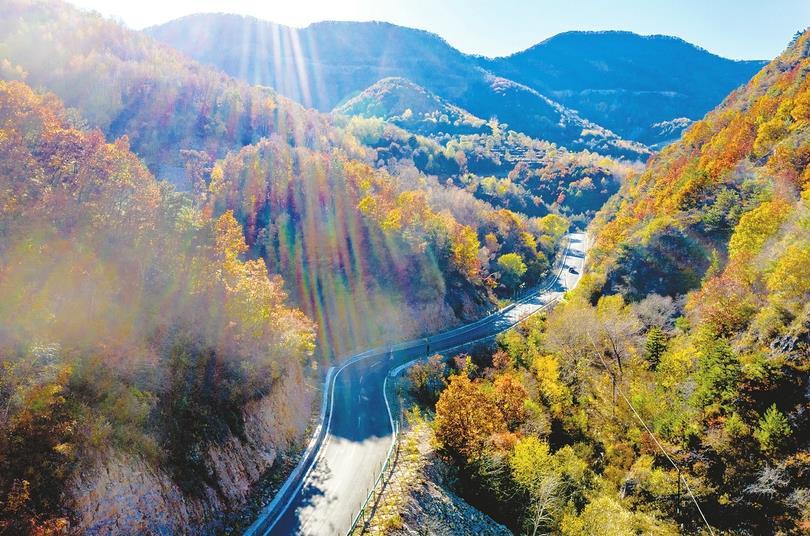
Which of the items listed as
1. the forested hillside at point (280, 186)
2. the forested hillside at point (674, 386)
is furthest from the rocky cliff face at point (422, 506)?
the forested hillside at point (280, 186)

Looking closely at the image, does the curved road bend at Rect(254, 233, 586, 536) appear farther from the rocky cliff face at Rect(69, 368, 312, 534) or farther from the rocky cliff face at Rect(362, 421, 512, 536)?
the rocky cliff face at Rect(69, 368, 312, 534)

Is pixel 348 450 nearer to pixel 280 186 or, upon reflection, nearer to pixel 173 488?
pixel 173 488

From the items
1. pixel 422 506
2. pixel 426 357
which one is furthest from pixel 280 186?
pixel 422 506

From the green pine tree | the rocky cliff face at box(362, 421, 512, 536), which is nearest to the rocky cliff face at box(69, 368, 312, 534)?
the rocky cliff face at box(362, 421, 512, 536)

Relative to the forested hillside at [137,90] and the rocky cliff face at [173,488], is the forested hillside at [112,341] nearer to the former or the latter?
the rocky cliff face at [173,488]

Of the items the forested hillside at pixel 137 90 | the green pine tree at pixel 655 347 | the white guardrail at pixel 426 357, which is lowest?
the white guardrail at pixel 426 357

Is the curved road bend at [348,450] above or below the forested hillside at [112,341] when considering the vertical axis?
below

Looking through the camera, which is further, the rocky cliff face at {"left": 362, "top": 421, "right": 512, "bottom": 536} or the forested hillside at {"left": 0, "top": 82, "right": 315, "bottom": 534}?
the rocky cliff face at {"left": 362, "top": 421, "right": 512, "bottom": 536}
